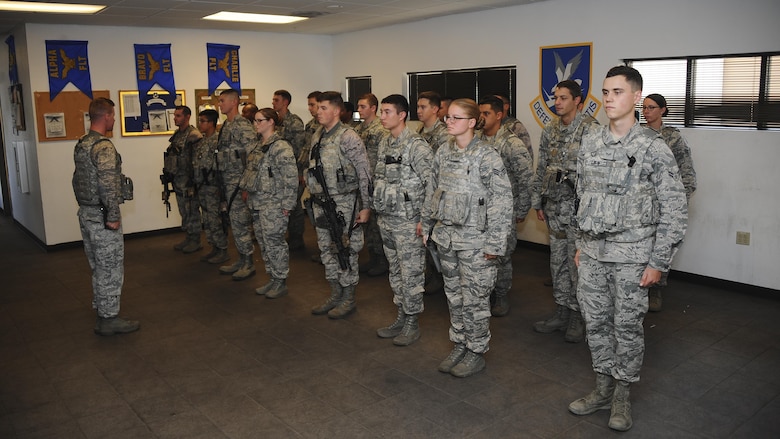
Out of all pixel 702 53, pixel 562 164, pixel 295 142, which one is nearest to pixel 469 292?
pixel 562 164

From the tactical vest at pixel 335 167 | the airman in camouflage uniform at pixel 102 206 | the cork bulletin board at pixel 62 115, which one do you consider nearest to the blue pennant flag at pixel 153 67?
the cork bulletin board at pixel 62 115

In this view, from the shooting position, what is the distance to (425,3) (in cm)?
744

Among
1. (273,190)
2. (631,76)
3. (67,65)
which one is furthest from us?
(67,65)

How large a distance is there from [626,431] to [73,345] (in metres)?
4.20

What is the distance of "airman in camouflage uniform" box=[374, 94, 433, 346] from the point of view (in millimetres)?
4676

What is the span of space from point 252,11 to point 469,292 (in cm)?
513

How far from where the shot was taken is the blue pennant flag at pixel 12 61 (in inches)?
350

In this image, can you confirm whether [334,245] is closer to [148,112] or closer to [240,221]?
[240,221]

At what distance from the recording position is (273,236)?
6.02 metres

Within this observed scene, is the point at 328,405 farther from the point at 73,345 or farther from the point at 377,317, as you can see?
the point at 73,345

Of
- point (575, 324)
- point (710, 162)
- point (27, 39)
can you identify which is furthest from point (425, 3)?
point (27, 39)

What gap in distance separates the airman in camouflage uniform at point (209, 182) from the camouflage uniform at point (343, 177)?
2169 mm

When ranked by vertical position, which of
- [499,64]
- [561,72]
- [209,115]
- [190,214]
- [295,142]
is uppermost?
[499,64]

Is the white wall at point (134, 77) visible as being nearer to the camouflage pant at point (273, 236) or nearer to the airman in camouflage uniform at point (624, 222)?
the camouflage pant at point (273, 236)
